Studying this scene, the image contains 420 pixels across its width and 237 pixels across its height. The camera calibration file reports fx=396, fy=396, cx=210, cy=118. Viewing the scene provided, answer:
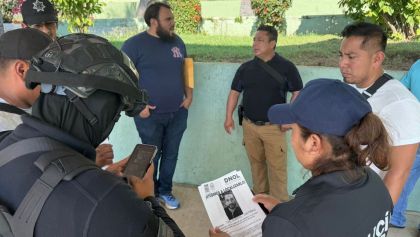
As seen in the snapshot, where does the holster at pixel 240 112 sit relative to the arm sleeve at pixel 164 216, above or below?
below

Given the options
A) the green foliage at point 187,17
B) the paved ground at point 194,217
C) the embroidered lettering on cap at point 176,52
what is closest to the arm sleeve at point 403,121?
the paved ground at point 194,217

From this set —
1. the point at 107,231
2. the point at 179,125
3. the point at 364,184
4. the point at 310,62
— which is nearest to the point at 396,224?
the point at 310,62

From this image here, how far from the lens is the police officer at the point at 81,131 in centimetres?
89

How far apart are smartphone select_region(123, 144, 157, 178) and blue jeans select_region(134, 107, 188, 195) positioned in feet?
6.52

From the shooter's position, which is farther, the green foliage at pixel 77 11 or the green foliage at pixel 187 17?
the green foliage at pixel 187 17

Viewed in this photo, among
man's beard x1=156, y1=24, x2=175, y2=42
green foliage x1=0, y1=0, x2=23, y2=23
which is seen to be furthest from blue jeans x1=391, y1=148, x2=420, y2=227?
green foliage x1=0, y1=0, x2=23, y2=23

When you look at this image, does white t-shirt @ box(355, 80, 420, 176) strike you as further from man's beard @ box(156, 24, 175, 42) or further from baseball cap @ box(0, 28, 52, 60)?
man's beard @ box(156, 24, 175, 42)

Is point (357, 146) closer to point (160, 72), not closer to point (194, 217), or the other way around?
point (160, 72)

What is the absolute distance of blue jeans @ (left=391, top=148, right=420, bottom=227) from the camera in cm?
302

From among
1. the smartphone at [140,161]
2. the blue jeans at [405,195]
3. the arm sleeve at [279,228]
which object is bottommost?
the blue jeans at [405,195]

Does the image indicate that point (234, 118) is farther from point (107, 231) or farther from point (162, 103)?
point (107, 231)

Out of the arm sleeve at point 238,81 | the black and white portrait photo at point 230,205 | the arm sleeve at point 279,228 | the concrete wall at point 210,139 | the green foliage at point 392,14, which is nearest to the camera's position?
the arm sleeve at point 279,228

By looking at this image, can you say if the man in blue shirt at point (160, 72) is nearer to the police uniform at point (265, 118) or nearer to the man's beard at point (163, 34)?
the man's beard at point (163, 34)

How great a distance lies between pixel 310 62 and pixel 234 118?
3.09 feet
